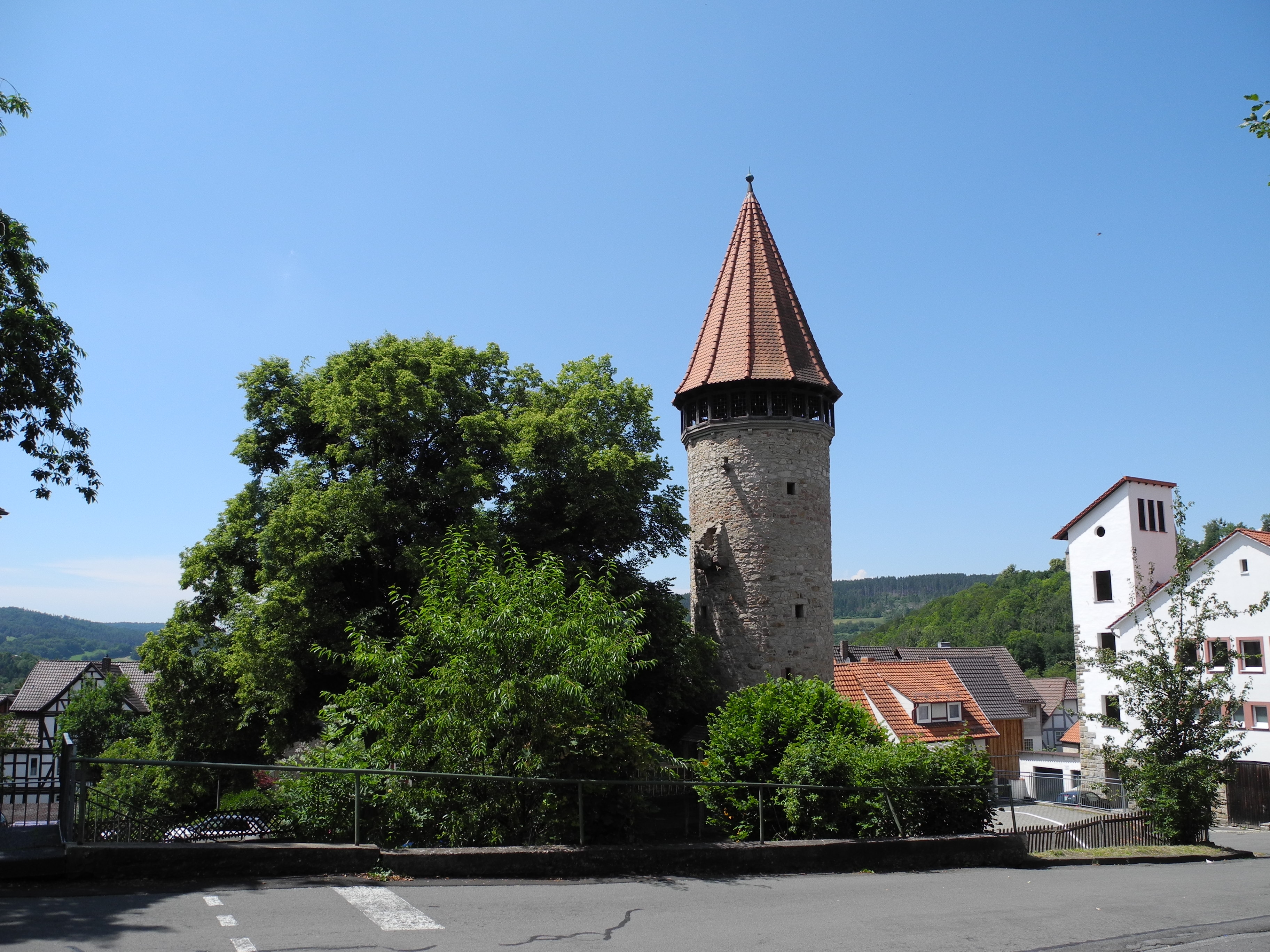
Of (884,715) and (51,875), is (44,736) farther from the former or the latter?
(51,875)

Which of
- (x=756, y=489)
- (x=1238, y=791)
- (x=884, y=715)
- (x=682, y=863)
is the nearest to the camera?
(x=682, y=863)

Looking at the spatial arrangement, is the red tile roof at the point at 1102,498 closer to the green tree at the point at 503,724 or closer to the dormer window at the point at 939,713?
the dormer window at the point at 939,713

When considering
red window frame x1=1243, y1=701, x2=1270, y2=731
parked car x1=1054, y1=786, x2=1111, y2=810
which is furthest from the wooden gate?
parked car x1=1054, y1=786, x2=1111, y2=810

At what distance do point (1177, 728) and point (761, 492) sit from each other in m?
10.2

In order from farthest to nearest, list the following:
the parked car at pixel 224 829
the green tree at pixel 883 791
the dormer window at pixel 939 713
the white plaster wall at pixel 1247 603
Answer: the dormer window at pixel 939 713 → the white plaster wall at pixel 1247 603 → the green tree at pixel 883 791 → the parked car at pixel 224 829

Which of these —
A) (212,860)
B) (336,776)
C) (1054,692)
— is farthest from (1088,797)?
(1054,692)

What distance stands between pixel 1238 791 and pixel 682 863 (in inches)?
972

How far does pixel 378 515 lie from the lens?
60.0ft

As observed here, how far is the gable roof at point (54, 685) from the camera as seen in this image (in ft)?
174

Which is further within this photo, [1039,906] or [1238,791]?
[1238,791]

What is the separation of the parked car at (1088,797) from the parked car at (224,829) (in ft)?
88.9

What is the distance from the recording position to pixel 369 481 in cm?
1850

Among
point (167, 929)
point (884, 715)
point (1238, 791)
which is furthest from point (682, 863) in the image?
point (1238, 791)

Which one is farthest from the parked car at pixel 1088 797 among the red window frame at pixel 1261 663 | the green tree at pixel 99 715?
the green tree at pixel 99 715
